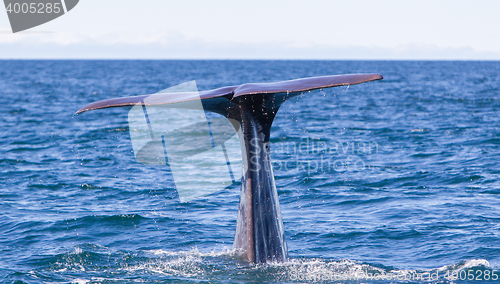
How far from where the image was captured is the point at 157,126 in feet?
96.4

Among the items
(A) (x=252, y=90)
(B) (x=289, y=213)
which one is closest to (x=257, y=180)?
(A) (x=252, y=90)

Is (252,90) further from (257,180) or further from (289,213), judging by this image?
(289,213)

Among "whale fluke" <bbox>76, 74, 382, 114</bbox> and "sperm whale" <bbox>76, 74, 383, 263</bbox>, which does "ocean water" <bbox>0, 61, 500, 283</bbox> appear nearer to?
"sperm whale" <bbox>76, 74, 383, 263</bbox>

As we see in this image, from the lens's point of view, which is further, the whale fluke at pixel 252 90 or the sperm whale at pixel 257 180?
the sperm whale at pixel 257 180

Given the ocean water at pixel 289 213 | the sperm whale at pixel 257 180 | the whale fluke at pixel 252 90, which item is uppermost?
the whale fluke at pixel 252 90

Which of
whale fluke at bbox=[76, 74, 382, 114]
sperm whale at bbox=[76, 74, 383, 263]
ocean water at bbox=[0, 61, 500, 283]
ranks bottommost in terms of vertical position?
ocean water at bbox=[0, 61, 500, 283]

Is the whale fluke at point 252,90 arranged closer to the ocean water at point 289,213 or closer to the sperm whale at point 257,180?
the sperm whale at point 257,180

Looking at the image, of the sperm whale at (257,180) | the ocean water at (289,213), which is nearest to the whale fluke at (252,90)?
the sperm whale at (257,180)

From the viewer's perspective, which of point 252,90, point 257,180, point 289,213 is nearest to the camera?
point 252,90

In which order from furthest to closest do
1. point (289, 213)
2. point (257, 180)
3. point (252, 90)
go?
point (289, 213)
point (257, 180)
point (252, 90)

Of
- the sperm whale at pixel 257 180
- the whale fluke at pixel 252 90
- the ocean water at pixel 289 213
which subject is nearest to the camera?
the whale fluke at pixel 252 90

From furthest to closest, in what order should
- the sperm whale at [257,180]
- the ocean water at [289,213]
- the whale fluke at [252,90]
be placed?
the ocean water at [289,213], the sperm whale at [257,180], the whale fluke at [252,90]

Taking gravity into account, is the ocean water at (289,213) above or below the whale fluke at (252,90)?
below

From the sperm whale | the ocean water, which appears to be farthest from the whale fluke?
the ocean water
